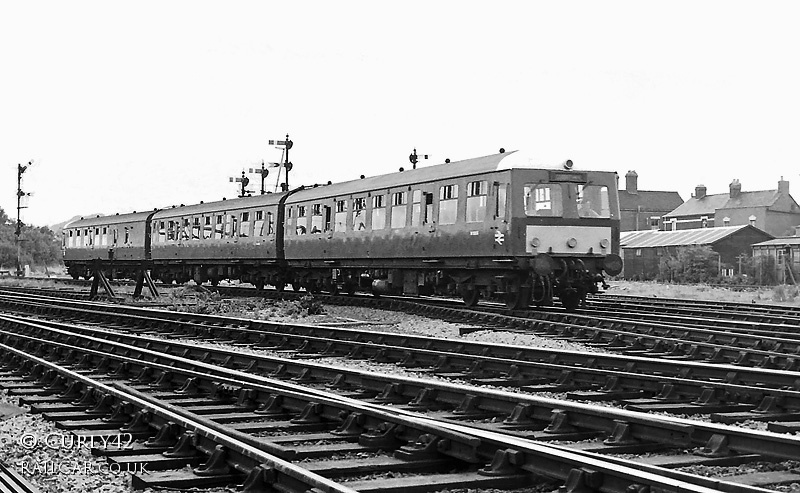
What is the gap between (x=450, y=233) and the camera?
65.8 feet

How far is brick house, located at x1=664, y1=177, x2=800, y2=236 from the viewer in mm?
75625

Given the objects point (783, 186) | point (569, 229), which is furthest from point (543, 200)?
A: point (783, 186)

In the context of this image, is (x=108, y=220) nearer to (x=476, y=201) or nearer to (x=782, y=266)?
(x=476, y=201)

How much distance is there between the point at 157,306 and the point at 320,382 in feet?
52.2

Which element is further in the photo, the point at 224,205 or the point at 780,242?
the point at 780,242

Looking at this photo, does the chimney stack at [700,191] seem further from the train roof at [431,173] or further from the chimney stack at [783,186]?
the train roof at [431,173]

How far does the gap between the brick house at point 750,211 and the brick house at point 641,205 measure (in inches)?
283

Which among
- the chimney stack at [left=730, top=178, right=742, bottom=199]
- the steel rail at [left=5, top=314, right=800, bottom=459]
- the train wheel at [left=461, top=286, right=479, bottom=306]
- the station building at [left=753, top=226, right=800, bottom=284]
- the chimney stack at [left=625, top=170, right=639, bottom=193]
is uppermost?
the chimney stack at [left=625, top=170, right=639, bottom=193]

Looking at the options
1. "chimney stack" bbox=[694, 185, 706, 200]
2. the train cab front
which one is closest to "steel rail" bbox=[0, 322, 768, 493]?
the train cab front

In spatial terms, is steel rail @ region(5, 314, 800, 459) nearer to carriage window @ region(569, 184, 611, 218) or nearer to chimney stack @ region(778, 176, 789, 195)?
carriage window @ region(569, 184, 611, 218)

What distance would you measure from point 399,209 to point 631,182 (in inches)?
2943

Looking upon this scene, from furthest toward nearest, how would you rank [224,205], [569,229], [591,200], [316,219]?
1. [224,205]
2. [316,219]
3. [591,200]
4. [569,229]

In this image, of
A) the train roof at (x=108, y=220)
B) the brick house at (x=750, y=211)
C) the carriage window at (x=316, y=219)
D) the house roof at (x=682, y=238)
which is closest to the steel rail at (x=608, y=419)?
the carriage window at (x=316, y=219)

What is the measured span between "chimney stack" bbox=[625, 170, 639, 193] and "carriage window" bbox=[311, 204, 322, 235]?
7052cm
